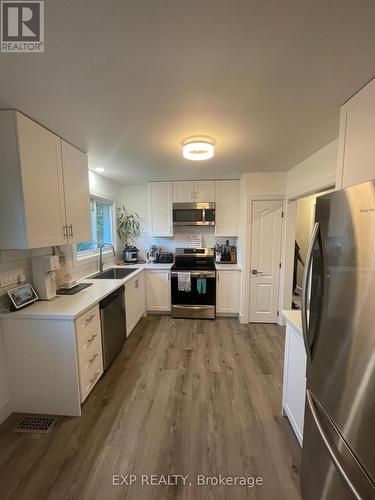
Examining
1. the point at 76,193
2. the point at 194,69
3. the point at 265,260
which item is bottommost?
the point at 265,260

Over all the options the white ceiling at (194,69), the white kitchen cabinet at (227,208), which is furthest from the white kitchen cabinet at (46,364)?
the white kitchen cabinet at (227,208)

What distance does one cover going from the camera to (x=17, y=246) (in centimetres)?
162

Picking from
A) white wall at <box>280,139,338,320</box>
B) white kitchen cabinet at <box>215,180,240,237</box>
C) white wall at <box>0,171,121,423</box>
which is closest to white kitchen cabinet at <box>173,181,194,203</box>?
white kitchen cabinet at <box>215,180,240,237</box>

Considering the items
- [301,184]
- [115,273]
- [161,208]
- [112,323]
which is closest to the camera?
[112,323]

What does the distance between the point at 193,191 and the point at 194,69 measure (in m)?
2.67

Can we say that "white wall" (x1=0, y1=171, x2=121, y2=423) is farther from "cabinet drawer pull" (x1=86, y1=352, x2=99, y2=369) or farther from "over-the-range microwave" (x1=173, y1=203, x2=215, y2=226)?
"over-the-range microwave" (x1=173, y1=203, x2=215, y2=226)

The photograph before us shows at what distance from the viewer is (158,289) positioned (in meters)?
3.74

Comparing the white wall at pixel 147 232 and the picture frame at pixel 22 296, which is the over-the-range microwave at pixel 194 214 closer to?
the white wall at pixel 147 232

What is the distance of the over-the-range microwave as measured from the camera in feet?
12.3

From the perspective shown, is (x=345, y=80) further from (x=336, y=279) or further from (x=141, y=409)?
(x=141, y=409)

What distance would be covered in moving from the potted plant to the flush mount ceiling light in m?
2.37

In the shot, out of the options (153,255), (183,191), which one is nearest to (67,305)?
(153,255)

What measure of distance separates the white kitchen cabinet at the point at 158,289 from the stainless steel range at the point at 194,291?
15 cm

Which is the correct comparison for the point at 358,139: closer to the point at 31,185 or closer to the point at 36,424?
the point at 31,185
